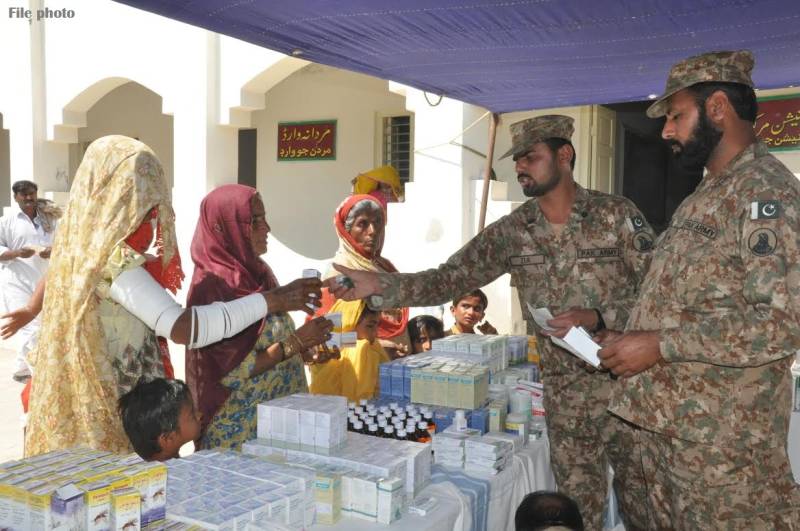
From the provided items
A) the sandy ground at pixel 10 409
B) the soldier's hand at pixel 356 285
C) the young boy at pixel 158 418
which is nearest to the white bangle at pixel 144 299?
the young boy at pixel 158 418

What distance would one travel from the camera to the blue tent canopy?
3004 millimetres

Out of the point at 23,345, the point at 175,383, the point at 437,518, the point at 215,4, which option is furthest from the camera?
the point at 23,345

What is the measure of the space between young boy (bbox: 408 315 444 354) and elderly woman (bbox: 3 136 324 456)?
263 cm

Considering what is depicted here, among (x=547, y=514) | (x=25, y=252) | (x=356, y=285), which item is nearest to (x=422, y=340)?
(x=356, y=285)

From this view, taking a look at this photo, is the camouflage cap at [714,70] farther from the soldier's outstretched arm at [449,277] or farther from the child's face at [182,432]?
the child's face at [182,432]

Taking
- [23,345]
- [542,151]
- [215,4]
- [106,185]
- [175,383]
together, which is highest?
[215,4]

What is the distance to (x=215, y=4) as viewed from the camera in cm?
279

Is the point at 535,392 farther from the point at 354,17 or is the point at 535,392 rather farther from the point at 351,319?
the point at 354,17

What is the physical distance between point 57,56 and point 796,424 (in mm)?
10275

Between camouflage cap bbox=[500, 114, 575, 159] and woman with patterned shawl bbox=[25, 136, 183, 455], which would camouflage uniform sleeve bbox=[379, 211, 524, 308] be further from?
woman with patterned shawl bbox=[25, 136, 183, 455]

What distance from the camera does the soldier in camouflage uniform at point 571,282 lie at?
9.88 feet

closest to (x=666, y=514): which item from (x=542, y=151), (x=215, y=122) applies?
(x=542, y=151)

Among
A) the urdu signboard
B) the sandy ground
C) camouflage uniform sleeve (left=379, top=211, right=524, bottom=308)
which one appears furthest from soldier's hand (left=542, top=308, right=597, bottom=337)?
the urdu signboard

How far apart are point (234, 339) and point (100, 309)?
26.5 inches
